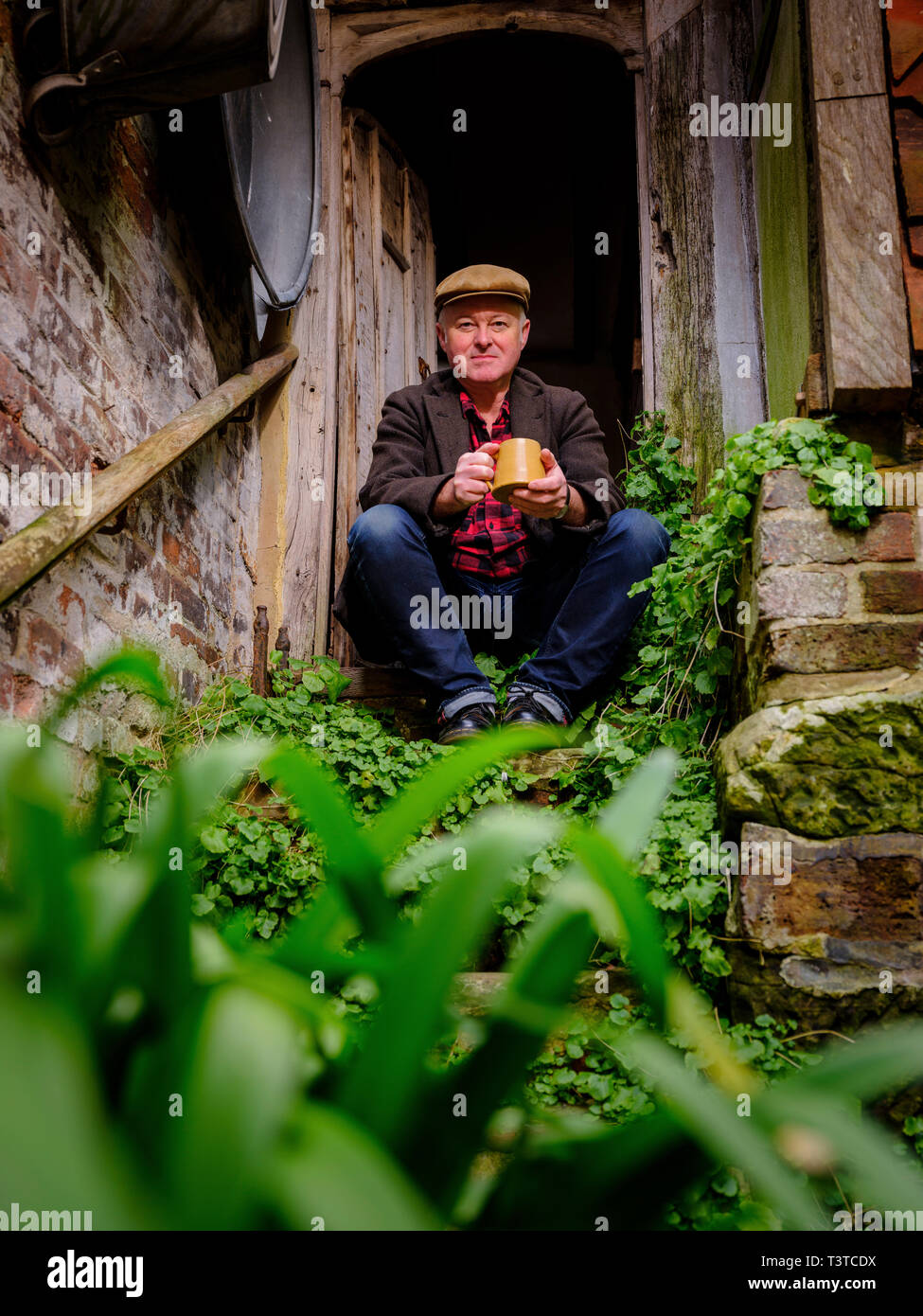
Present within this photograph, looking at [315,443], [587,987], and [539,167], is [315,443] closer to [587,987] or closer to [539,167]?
[587,987]

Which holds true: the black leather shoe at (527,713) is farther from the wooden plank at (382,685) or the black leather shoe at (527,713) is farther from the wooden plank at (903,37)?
the wooden plank at (903,37)

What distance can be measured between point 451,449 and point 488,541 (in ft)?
1.09

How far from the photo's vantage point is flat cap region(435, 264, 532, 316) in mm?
2844

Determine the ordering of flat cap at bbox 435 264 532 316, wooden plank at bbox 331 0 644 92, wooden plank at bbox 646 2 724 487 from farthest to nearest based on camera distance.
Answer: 1. wooden plank at bbox 331 0 644 92
2. wooden plank at bbox 646 2 724 487
3. flat cap at bbox 435 264 532 316

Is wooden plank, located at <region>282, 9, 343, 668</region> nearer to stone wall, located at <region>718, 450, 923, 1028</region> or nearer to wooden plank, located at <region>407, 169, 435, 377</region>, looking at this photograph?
wooden plank, located at <region>407, 169, 435, 377</region>

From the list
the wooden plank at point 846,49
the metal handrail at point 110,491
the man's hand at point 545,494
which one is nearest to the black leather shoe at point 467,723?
the man's hand at point 545,494

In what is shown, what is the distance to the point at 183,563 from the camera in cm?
242

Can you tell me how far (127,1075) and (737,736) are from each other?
4.89ft

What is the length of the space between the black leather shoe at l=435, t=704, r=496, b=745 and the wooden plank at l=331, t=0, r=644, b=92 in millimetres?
2660

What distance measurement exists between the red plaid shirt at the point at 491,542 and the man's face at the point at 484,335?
17.5 inches

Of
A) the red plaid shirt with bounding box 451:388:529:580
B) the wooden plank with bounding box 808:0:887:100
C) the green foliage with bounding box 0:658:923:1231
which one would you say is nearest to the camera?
the green foliage with bounding box 0:658:923:1231

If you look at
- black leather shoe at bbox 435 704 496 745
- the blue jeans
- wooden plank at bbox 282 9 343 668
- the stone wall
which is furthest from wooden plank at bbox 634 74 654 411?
the stone wall

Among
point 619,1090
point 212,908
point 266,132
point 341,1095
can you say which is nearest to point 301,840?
point 212,908

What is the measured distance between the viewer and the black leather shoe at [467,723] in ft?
7.38
